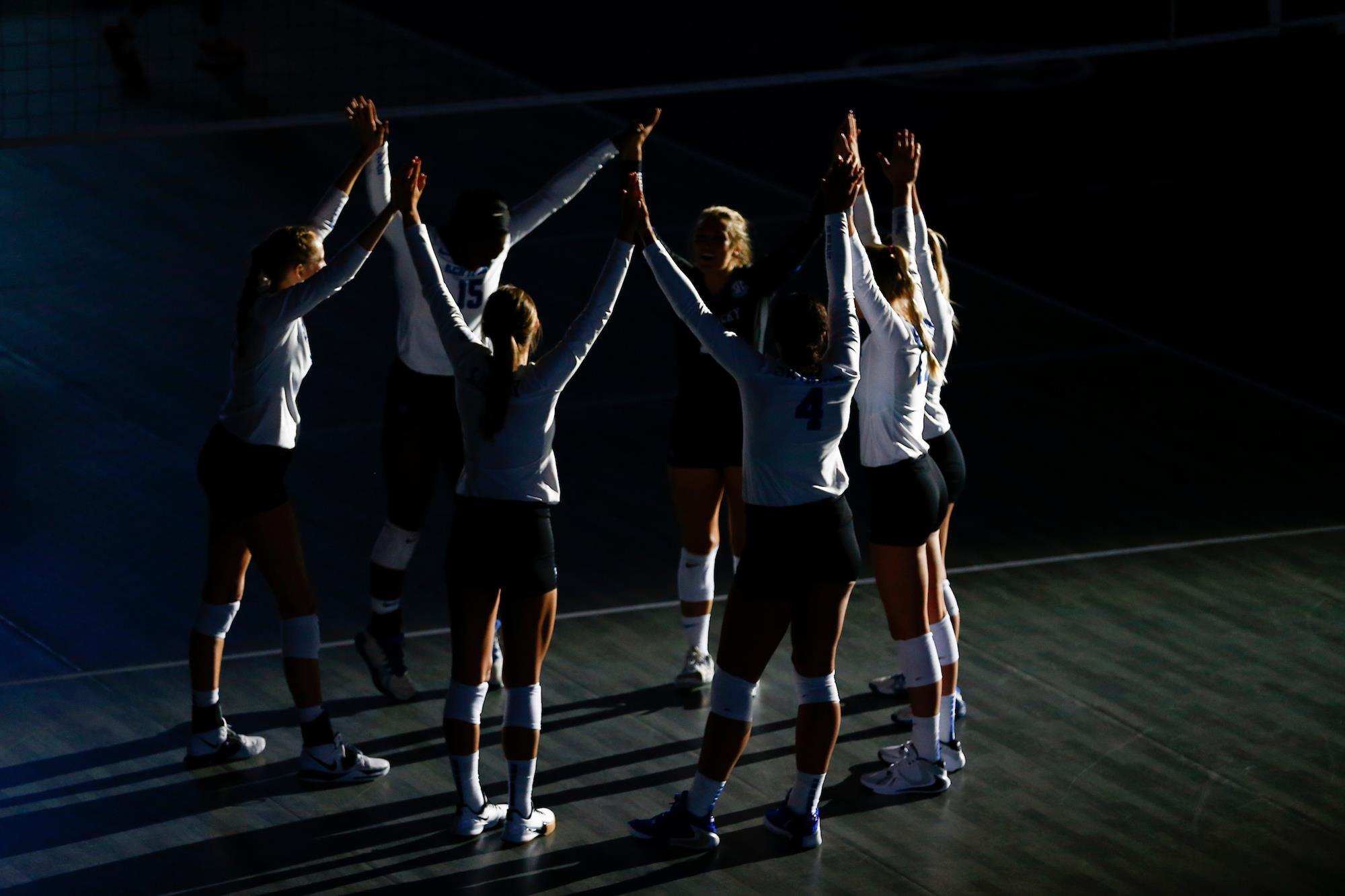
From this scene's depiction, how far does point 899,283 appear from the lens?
22.2 ft

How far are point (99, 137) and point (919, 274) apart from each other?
5357 mm

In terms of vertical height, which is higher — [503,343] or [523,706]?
[503,343]

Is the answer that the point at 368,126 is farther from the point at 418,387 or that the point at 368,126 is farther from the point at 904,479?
the point at 904,479

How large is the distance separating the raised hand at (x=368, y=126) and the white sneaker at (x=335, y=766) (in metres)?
2.23

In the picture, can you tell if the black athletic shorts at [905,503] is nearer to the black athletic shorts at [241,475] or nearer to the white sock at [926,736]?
the white sock at [926,736]

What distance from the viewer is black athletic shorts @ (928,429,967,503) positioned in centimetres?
732

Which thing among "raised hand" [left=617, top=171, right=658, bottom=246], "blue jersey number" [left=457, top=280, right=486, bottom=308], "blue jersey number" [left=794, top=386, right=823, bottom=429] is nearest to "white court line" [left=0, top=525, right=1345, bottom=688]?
"blue jersey number" [left=457, top=280, right=486, bottom=308]

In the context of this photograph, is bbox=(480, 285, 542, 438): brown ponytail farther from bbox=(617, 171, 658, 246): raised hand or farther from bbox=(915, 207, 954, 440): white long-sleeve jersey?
bbox=(915, 207, 954, 440): white long-sleeve jersey

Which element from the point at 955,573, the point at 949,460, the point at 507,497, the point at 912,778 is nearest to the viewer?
the point at 507,497

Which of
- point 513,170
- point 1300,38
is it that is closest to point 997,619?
point 513,170

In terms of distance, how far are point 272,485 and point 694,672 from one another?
2.06 meters

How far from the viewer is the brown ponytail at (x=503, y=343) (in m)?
6.28

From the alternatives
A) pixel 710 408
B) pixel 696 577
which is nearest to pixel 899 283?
pixel 710 408

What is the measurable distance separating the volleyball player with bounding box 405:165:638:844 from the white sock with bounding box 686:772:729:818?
21.9 inches
